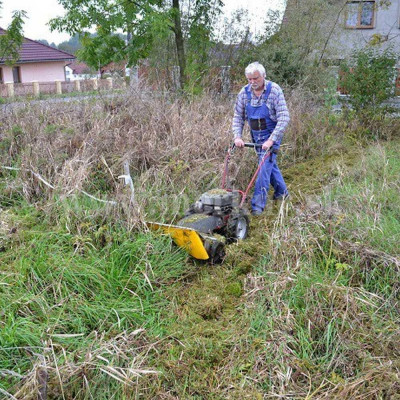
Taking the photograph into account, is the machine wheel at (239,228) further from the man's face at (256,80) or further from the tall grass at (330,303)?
the man's face at (256,80)

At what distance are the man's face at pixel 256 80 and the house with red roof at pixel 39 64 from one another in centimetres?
3389

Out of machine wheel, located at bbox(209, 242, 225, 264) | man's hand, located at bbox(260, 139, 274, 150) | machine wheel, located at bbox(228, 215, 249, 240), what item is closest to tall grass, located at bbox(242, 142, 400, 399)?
machine wheel, located at bbox(209, 242, 225, 264)

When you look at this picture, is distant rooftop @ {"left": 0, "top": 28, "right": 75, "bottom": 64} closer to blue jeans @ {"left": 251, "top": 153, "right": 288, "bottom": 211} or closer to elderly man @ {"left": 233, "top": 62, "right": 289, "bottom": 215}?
elderly man @ {"left": 233, "top": 62, "right": 289, "bottom": 215}

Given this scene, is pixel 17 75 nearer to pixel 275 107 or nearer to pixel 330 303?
pixel 275 107

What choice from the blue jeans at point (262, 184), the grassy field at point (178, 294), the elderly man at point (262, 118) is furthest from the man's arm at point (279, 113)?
the grassy field at point (178, 294)

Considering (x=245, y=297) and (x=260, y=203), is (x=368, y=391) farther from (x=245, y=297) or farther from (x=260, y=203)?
(x=260, y=203)

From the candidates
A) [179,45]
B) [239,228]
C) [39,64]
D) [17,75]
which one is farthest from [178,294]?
[39,64]

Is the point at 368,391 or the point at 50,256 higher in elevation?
the point at 50,256

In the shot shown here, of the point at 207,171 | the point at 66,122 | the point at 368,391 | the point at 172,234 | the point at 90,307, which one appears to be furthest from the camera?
the point at 66,122

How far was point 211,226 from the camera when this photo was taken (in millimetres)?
5051

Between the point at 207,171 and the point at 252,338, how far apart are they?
3439 mm

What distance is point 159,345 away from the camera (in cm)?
363

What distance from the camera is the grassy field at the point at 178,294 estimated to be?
10.6 feet

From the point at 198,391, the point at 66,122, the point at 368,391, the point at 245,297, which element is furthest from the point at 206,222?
the point at 66,122
